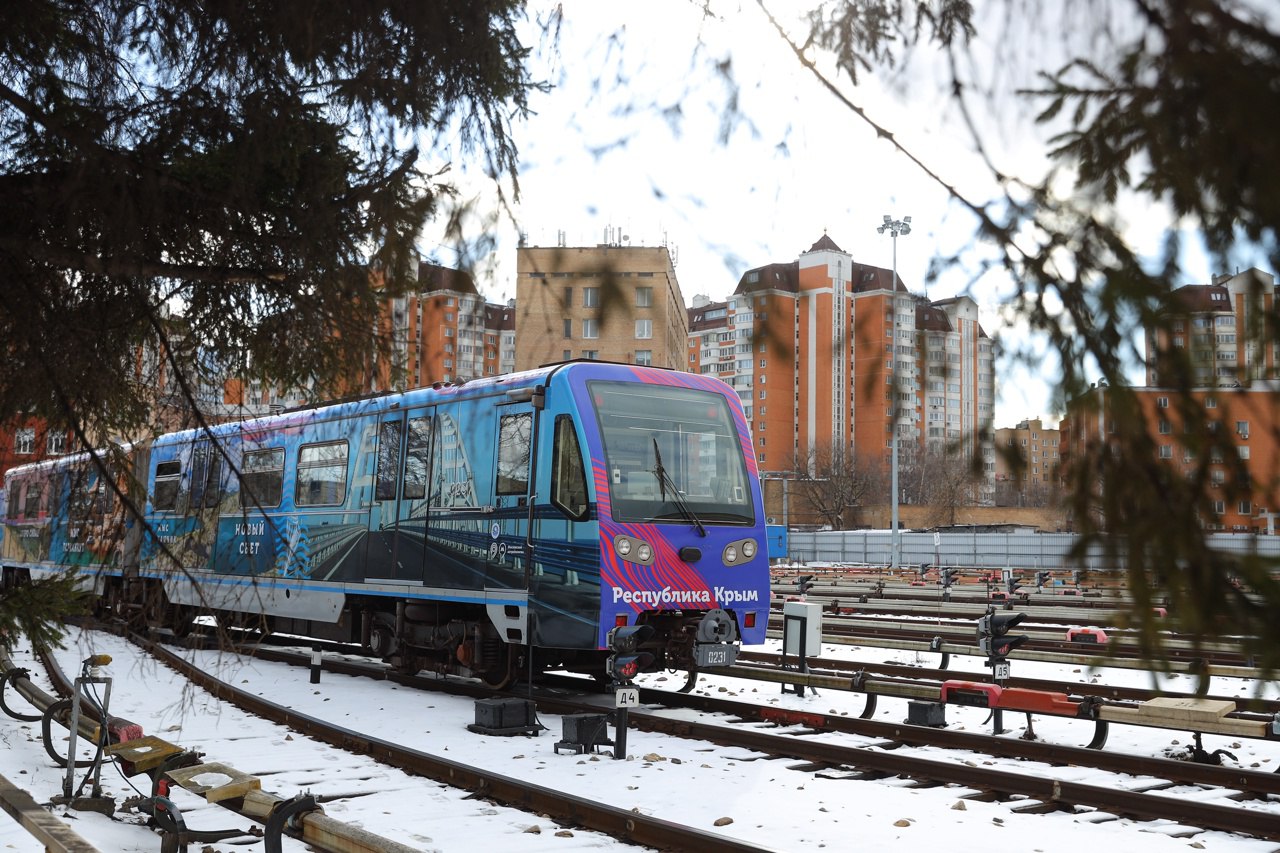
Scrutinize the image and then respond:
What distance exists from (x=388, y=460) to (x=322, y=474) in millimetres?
1545

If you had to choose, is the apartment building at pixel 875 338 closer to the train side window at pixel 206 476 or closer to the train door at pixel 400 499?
the train side window at pixel 206 476

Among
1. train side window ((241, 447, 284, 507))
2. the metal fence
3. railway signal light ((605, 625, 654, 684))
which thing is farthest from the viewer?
the metal fence

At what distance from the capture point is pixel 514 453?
10.9 m

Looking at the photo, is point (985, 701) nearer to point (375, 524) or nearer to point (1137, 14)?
point (375, 524)

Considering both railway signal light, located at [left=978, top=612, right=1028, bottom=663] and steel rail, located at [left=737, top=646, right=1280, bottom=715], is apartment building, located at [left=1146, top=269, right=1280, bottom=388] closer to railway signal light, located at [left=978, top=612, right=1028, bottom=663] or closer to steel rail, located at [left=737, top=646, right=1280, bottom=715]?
steel rail, located at [left=737, top=646, right=1280, bottom=715]

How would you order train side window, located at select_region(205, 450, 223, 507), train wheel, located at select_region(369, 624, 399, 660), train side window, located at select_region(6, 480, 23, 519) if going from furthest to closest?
train side window, located at select_region(6, 480, 23, 519), train wheel, located at select_region(369, 624, 399, 660), train side window, located at select_region(205, 450, 223, 507)

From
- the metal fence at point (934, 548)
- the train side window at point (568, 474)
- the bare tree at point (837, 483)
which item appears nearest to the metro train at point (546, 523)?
the train side window at point (568, 474)

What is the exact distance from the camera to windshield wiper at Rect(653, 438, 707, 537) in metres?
10.7

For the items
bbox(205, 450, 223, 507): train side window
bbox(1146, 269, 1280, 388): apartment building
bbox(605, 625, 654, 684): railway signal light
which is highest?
bbox(1146, 269, 1280, 388): apartment building

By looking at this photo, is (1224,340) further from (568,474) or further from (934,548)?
(934,548)

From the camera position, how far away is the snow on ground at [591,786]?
6.16m

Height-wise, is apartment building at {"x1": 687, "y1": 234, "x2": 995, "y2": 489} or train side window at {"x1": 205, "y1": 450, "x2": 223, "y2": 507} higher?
apartment building at {"x1": 687, "y1": 234, "x2": 995, "y2": 489}

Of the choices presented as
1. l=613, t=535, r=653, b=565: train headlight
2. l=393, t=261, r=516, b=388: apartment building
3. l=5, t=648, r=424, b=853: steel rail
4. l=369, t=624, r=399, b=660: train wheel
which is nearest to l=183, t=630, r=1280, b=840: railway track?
l=613, t=535, r=653, b=565: train headlight

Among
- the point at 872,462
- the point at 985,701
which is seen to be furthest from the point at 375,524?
the point at 872,462
